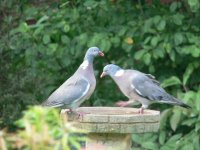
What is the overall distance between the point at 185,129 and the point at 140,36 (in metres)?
1.17

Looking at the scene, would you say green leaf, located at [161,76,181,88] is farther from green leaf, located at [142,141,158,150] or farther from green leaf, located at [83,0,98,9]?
green leaf, located at [83,0,98,9]

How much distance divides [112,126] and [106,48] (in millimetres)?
2356

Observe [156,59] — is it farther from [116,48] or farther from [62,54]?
[62,54]

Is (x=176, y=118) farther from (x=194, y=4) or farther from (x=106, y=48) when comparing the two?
(x=194, y=4)

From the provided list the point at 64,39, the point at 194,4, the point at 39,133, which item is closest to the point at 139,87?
the point at 194,4

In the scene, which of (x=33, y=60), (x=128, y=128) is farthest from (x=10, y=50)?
(x=128, y=128)

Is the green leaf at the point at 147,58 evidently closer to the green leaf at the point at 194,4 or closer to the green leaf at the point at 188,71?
the green leaf at the point at 188,71

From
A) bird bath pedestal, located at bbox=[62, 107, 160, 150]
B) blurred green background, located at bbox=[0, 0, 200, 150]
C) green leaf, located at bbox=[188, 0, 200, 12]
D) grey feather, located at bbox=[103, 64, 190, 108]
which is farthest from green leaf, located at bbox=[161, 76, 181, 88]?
bird bath pedestal, located at bbox=[62, 107, 160, 150]

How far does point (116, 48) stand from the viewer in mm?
7500

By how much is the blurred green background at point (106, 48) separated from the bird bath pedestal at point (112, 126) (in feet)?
5.27

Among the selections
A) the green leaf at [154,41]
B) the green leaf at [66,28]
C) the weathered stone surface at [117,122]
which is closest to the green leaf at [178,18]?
the green leaf at [154,41]

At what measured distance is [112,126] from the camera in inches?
184

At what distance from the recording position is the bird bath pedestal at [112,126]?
4648mm

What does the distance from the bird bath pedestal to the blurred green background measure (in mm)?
1607
